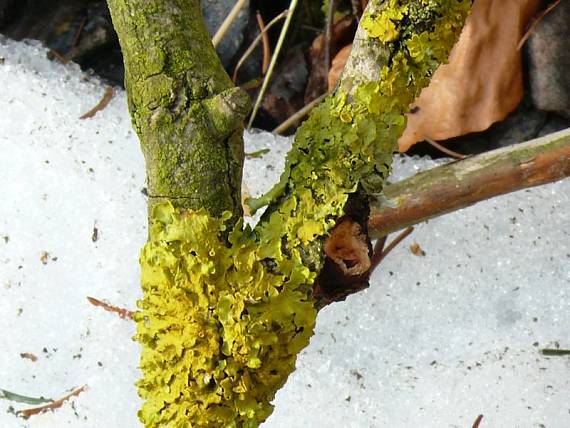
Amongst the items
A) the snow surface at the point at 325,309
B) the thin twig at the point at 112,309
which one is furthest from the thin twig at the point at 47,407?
the thin twig at the point at 112,309

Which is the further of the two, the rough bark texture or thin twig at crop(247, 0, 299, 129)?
thin twig at crop(247, 0, 299, 129)

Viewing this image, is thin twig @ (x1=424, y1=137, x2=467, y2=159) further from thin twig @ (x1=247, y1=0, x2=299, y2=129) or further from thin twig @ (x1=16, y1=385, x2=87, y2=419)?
thin twig @ (x1=16, y1=385, x2=87, y2=419)

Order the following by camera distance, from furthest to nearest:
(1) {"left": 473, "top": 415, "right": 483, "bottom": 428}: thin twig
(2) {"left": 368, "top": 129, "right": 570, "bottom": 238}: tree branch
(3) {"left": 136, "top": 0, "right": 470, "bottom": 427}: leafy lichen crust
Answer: (1) {"left": 473, "top": 415, "right": 483, "bottom": 428}: thin twig, (2) {"left": 368, "top": 129, "right": 570, "bottom": 238}: tree branch, (3) {"left": 136, "top": 0, "right": 470, "bottom": 427}: leafy lichen crust

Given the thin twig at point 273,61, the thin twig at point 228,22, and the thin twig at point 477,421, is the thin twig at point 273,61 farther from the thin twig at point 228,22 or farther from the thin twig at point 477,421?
Answer: the thin twig at point 477,421

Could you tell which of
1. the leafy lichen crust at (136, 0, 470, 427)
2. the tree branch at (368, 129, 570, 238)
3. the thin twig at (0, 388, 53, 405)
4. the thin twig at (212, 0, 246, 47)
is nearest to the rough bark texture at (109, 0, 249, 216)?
the leafy lichen crust at (136, 0, 470, 427)

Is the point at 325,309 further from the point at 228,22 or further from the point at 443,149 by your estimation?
the point at 228,22

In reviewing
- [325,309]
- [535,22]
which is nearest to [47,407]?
[325,309]
